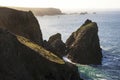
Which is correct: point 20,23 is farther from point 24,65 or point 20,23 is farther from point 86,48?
point 24,65

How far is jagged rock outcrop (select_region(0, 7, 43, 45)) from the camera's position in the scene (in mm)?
53138

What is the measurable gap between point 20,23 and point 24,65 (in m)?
27.0

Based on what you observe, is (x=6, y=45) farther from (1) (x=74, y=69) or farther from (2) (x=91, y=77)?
A: (2) (x=91, y=77)

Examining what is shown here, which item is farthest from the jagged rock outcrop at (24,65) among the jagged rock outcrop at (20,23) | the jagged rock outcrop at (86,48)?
the jagged rock outcrop at (86,48)

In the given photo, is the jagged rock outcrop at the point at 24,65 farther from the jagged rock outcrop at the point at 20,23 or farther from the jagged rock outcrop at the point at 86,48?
the jagged rock outcrop at the point at 86,48

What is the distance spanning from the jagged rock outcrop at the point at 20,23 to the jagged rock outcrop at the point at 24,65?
72.0 ft

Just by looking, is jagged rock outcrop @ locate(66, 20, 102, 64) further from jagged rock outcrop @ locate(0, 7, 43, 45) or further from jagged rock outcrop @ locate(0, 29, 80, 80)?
jagged rock outcrop @ locate(0, 29, 80, 80)

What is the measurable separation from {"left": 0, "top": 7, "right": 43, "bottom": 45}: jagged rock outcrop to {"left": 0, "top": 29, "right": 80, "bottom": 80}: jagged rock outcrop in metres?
21.9

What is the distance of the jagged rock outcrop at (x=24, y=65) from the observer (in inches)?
1039

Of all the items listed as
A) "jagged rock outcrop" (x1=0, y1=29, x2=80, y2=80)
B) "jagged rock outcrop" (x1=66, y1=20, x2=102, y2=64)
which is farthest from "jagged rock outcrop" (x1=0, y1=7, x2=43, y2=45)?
"jagged rock outcrop" (x1=0, y1=29, x2=80, y2=80)

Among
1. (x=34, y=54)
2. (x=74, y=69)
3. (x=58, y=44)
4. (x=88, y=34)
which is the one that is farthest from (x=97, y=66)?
(x=34, y=54)

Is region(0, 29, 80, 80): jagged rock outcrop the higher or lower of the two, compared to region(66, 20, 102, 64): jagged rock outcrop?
higher

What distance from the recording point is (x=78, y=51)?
189ft

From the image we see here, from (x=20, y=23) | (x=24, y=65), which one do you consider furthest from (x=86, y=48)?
(x=24, y=65)
